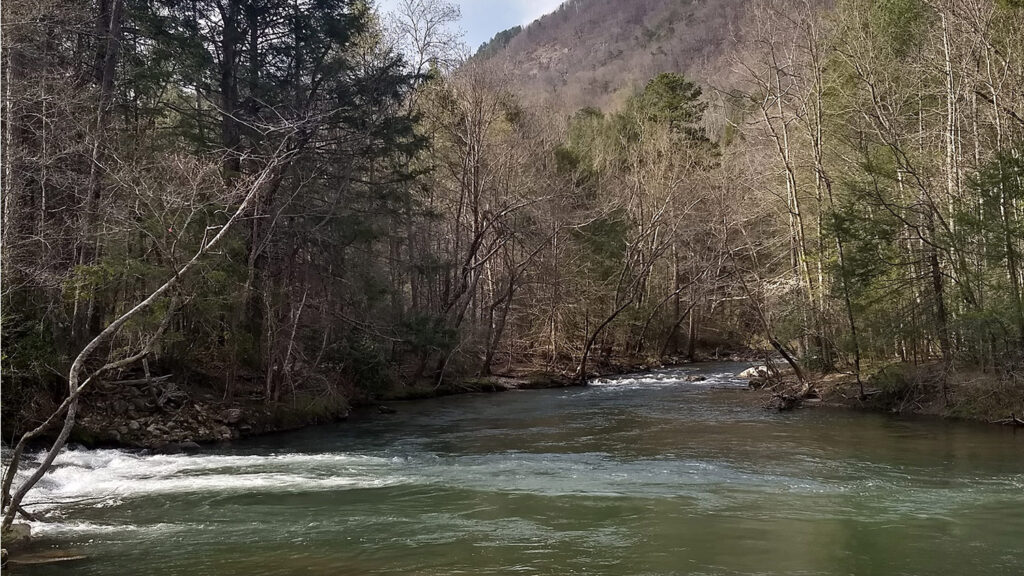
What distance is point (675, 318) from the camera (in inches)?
1406

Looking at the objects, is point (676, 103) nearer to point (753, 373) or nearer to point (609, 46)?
point (753, 373)

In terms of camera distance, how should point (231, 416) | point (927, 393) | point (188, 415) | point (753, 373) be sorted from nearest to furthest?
1. point (188, 415)
2. point (231, 416)
3. point (927, 393)
4. point (753, 373)

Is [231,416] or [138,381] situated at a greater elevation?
[138,381]

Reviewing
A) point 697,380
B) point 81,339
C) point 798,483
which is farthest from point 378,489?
point 697,380

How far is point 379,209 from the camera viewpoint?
2269 cm

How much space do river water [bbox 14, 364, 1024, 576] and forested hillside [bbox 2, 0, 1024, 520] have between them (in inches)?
72.2

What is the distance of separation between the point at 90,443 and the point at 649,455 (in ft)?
34.1

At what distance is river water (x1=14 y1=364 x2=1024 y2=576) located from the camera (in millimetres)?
7645

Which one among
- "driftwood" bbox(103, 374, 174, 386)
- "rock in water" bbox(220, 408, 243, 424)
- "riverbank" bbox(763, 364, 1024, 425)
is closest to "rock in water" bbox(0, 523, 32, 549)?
"driftwood" bbox(103, 374, 174, 386)

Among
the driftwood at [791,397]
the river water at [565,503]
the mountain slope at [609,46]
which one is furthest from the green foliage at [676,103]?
the river water at [565,503]

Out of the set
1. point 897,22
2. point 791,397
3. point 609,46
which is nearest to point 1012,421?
point 791,397

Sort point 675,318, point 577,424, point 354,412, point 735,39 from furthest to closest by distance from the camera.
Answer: point 675,318 < point 735,39 < point 354,412 < point 577,424

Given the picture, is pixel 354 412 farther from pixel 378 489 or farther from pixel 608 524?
pixel 608 524

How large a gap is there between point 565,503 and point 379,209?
14.5 m
